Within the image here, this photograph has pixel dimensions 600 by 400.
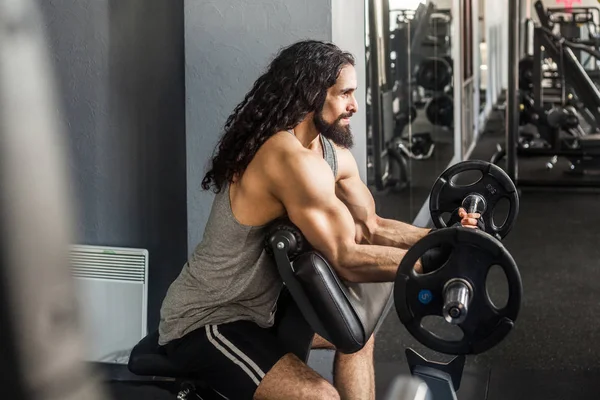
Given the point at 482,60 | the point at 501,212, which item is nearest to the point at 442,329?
the point at 501,212

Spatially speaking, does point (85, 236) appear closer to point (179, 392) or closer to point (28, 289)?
point (179, 392)

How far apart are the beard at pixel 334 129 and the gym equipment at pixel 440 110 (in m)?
3.26

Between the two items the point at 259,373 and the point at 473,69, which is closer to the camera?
the point at 259,373

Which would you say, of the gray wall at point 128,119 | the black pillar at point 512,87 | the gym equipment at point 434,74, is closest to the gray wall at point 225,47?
the gray wall at point 128,119

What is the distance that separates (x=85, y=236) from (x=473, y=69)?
6.45 m

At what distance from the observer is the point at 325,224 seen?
1.80m

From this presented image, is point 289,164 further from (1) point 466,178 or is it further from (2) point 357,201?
(1) point 466,178

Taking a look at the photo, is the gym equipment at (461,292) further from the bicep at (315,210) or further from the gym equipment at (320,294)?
the bicep at (315,210)

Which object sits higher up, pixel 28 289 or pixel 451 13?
pixel 451 13

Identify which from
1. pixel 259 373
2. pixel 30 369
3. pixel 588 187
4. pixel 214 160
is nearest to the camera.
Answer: pixel 30 369

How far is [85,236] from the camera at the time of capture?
2824mm

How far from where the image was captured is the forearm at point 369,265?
69.9 inches

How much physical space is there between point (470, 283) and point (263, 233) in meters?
0.51

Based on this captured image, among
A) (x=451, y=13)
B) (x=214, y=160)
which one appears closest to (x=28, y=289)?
(x=214, y=160)
